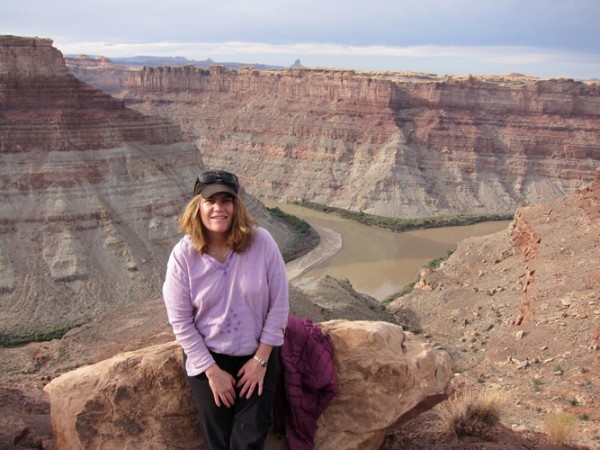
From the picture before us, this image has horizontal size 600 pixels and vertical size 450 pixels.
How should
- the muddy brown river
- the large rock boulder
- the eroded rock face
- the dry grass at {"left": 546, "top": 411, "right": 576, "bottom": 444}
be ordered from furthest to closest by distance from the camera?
the muddy brown river, the eroded rock face, the dry grass at {"left": 546, "top": 411, "right": 576, "bottom": 444}, the large rock boulder

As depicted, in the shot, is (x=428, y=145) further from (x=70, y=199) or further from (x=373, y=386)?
(x=373, y=386)

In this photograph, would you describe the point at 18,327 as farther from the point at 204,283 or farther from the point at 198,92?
the point at 198,92

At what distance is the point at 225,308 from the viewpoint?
17.9ft

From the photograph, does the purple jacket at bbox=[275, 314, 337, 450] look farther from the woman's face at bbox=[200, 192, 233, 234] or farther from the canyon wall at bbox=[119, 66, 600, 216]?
the canyon wall at bbox=[119, 66, 600, 216]

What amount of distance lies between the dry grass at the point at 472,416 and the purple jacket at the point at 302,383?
1.74 meters

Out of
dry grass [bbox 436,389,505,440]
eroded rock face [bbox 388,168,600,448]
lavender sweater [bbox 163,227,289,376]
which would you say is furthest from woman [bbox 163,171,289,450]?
eroded rock face [bbox 388,168,600,448]

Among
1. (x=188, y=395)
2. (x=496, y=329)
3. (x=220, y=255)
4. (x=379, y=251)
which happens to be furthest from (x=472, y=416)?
(x=379, y=251)

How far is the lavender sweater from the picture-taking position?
17.9 feet

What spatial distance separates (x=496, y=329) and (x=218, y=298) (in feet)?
59.3

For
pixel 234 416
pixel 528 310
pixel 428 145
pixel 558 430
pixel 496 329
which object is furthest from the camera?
pixel 428 145

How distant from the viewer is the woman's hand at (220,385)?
17.5 feet

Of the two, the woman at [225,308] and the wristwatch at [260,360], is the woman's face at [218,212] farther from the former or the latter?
the wristwatch at [260,360]

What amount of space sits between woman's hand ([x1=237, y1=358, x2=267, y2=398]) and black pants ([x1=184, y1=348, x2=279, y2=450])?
8 centimetres

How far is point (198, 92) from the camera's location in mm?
79812
